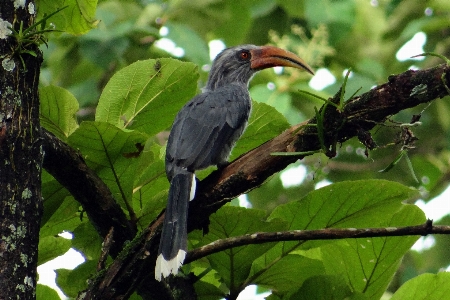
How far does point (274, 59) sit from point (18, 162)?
2.79 metres

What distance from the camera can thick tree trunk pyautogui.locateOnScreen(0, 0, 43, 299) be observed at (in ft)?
7.09

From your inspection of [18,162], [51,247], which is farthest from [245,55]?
[18,162]

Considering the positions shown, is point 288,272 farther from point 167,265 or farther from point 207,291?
point 167,265

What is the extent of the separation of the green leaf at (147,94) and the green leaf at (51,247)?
0.55 m

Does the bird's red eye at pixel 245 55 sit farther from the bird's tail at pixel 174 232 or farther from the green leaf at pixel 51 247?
the green leaf at pixel 51 247

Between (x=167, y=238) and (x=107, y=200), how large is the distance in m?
0.32

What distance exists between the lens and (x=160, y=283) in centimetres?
259

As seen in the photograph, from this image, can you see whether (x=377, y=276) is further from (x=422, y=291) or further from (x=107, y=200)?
(x=107, y=200)

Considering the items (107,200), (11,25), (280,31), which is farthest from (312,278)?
(280,31)

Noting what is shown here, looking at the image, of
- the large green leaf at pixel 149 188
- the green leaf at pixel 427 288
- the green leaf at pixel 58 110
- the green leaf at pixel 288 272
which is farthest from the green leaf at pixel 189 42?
the green leaf at pixel 427 288

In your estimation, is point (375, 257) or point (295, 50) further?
point (295, 50)

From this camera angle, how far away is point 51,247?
2.85 m

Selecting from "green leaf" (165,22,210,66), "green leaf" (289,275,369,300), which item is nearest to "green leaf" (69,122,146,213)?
"green leaf" (289,275,369,300)

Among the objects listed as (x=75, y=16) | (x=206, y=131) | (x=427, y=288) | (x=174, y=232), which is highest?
(x=75, y=16)
